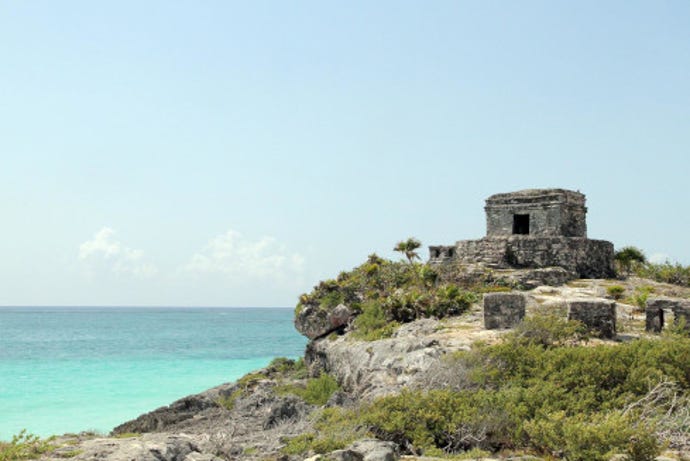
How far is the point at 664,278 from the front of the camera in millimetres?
26078

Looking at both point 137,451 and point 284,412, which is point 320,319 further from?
point 137,451

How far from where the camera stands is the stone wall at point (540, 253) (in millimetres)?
24328

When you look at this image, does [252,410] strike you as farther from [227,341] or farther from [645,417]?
[227,341]

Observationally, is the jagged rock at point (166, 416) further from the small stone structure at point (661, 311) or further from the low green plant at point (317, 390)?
the small stone structure at point (661, 311)

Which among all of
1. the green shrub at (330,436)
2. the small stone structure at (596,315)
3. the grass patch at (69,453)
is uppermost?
the small stone structure at (596,315)

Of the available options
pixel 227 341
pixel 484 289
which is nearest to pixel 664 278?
pixel 484 289

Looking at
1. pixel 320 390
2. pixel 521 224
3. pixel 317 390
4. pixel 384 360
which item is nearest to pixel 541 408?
pixel 384 360

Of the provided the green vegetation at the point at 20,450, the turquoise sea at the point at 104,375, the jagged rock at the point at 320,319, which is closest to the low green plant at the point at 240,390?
the jagged rock at the point at 320,319

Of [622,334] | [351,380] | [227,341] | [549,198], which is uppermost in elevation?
[549,198]

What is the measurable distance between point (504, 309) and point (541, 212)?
1080 centimetres

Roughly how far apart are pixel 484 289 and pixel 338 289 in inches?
236

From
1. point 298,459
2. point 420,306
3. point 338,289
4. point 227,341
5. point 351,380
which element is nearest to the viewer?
point 298,459

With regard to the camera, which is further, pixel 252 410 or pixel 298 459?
pixel 252 410

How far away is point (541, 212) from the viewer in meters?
26.3
